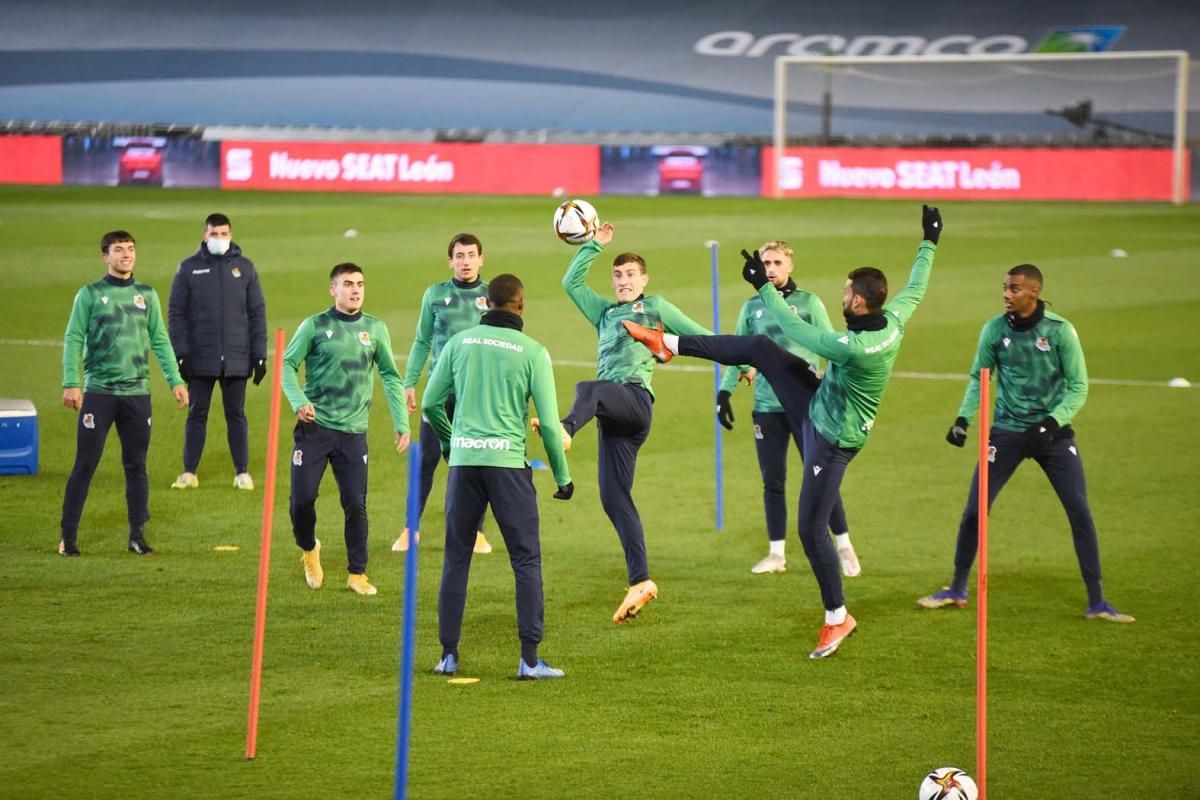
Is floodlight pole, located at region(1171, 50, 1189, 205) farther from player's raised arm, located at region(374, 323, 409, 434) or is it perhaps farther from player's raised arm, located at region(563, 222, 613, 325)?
player's raised arm, located at region(374, 323, 409, 434)

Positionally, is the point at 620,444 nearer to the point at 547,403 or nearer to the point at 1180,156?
the point at 547,403

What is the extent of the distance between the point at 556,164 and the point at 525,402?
3564 cm

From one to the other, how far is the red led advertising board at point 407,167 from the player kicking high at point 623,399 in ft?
110

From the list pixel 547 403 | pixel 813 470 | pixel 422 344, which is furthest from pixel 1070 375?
pixel 422 344

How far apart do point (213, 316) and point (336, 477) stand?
12.4 feet

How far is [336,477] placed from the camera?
36.1ft

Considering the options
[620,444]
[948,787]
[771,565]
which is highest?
[620,444]

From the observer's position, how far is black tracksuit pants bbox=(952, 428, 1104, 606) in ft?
35.0

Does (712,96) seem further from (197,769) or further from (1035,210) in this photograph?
(197,769)

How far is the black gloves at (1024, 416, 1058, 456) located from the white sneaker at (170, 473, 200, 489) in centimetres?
718

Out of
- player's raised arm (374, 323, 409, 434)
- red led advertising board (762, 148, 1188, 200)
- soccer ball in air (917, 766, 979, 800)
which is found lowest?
soccer ball in air (917, 766, 979, 800)

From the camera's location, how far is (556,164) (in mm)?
44219

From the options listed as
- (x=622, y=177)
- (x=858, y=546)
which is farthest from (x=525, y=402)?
(x=622, y=177)

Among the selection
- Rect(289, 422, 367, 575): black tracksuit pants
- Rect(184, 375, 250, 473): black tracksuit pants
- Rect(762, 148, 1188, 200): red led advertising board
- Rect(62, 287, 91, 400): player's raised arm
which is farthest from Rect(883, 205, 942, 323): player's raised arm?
Rect(762, 148, 1188, 200): red led advertising board
